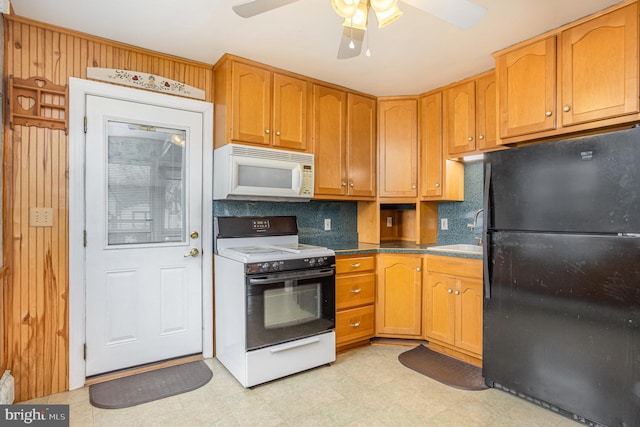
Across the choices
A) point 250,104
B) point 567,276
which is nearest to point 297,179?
point 250,104

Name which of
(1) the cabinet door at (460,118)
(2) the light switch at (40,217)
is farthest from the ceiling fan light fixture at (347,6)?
(2) the light switch at (40,217)

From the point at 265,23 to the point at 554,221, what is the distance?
2.10 meters

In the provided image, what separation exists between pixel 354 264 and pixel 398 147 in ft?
4.19

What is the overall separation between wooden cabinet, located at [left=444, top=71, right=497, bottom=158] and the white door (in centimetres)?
218

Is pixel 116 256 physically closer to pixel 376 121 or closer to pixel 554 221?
pixel 376 121

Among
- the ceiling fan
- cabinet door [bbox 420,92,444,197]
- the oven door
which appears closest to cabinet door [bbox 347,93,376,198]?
cabinet door [bbox 420,92,444,197]

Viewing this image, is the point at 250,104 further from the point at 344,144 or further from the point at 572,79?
the point at 572,79

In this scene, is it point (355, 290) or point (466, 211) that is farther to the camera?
point (466, 211)

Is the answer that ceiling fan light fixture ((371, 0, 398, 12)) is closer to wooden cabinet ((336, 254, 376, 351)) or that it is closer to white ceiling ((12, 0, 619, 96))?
white ceiling ((12, 0, 619, 96))

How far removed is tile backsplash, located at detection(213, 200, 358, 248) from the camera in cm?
290

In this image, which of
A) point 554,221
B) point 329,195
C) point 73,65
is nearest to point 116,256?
point 73,65

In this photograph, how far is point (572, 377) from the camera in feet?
6.31

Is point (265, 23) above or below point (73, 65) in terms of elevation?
above

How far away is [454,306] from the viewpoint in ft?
8.98
